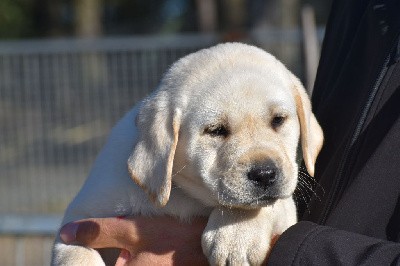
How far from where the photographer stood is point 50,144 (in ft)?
31.7

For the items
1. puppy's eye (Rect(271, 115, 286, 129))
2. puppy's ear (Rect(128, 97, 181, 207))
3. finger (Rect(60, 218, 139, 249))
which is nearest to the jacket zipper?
puppy's eye (Rect(271, 115, 286, 129))

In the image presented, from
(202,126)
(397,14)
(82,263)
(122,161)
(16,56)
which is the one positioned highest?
(397,14)

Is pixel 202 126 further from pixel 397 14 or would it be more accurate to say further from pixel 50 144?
pixel 50 144

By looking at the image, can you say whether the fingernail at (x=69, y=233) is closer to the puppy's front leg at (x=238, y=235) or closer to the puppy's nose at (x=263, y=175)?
the puppy's front leg at (x=238, y=235)

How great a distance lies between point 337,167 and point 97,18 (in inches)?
790

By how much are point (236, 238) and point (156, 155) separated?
37 centimetres

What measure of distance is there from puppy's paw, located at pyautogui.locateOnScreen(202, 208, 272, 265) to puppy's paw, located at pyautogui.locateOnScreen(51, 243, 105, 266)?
0.41 metres

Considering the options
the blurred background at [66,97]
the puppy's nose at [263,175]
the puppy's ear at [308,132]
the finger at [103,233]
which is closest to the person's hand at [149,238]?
the finger at [103,233]

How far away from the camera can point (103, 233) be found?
10.3 ft

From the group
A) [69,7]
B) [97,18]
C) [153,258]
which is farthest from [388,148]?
[69,7]

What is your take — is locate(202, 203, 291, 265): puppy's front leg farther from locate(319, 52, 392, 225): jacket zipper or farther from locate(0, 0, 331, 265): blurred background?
locate(0, 0, 331, 265): blurred background

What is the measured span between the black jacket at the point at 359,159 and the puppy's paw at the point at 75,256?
69 centimetres

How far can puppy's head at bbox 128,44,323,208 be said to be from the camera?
2.96 meters

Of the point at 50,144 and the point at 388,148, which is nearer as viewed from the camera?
the point at 388,148
